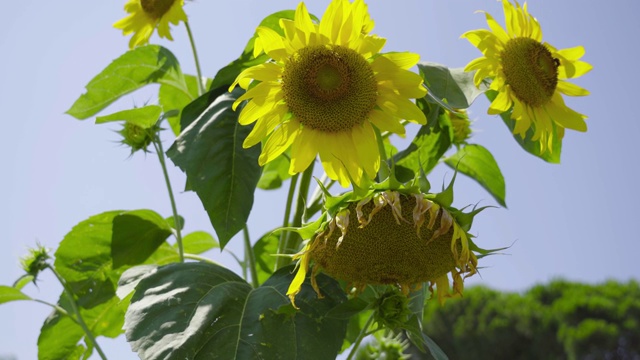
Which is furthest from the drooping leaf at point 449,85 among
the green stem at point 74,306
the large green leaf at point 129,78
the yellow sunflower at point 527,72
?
the green stem at point 74,306

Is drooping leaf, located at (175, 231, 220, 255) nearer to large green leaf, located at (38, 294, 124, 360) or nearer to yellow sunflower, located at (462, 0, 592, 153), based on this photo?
large green leaf, located at (38, 294, 124, 360)

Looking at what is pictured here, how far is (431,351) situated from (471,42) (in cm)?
51

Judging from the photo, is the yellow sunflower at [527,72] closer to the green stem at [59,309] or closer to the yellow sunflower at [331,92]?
the yellow sunflower at [331,92]

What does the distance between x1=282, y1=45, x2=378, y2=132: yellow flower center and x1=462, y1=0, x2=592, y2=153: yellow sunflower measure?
0.22 m

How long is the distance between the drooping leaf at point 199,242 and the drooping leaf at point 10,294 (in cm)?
38

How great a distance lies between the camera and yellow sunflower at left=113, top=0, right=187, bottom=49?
5.90 feet

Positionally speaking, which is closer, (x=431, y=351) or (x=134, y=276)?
(x=431, y=351)

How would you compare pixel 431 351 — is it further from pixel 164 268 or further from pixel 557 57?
pixel 557 57

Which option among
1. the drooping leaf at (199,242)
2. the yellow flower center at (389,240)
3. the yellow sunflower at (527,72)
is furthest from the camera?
the drooping leaf at (199,242)

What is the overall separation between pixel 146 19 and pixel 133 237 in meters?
0.51

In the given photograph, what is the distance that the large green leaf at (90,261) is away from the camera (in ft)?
5.55

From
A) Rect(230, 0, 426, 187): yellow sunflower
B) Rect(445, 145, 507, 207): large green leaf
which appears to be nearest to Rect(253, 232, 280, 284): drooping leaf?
Rect(445, 145, 507, 207): large green leaf

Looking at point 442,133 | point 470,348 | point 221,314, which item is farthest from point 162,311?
point 470,348

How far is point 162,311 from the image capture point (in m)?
1.26
